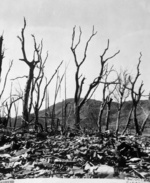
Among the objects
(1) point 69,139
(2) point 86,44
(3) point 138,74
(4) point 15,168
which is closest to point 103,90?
(3) point 138,74

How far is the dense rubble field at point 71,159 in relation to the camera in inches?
107

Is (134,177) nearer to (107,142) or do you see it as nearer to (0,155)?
(107,142)

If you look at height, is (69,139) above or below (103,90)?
below

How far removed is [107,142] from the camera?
3.96 metres

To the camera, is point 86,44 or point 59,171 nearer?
point 59,171

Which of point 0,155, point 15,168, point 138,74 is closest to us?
point 15,168

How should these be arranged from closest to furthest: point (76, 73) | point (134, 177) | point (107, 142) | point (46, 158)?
point (134, 177) → point (46, 158) → point (107, 142) → point (76, 73)

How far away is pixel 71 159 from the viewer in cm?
323

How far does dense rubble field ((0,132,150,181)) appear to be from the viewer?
107 inches

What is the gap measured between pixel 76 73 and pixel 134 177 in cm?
1291

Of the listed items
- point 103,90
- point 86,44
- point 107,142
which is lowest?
point 107,142

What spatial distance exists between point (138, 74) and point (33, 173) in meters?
16.7

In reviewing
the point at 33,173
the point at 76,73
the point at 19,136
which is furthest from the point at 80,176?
the point at 76,73

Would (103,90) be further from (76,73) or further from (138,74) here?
(76,73)
